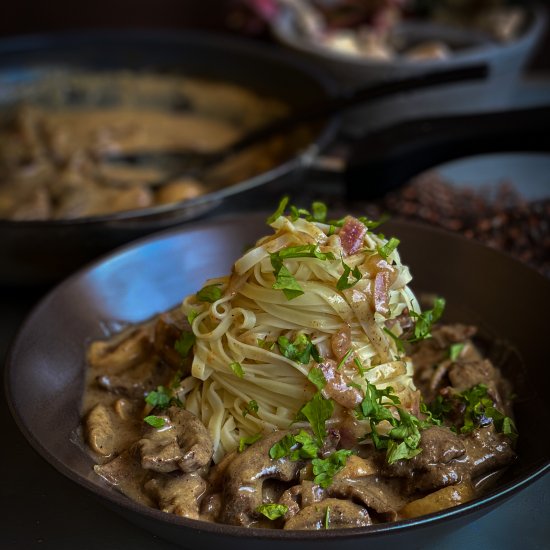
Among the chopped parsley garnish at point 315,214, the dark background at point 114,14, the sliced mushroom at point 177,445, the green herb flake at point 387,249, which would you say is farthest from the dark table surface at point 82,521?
the dark background at point 114,14

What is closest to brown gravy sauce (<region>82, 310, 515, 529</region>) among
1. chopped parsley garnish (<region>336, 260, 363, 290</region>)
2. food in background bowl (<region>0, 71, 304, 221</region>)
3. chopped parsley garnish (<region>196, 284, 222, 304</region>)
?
chopped parsley garnish (<region>196, 284, 222, 304</region>)

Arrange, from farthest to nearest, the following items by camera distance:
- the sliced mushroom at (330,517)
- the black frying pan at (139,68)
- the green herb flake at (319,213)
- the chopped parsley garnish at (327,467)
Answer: the black frying pan at (139,68), the green herb flake at (319,213), the chopped parsley garnish at (327,467), the sliced mushroom at (330,517)

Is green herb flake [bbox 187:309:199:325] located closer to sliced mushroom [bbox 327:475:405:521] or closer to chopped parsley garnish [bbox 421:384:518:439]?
sliced mushroom [bbox 327:475:405:521]

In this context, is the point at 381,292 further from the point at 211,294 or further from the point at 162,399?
the point at 162,399

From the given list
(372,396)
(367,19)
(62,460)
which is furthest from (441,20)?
(62,460)

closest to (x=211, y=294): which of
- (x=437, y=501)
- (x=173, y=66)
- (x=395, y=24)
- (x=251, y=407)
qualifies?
(x=251, y=407)

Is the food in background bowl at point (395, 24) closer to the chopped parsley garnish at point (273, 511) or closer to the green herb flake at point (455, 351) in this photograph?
the green herb flake at point (455, 351)

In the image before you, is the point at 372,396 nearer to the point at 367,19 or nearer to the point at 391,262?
the point at 391,262
